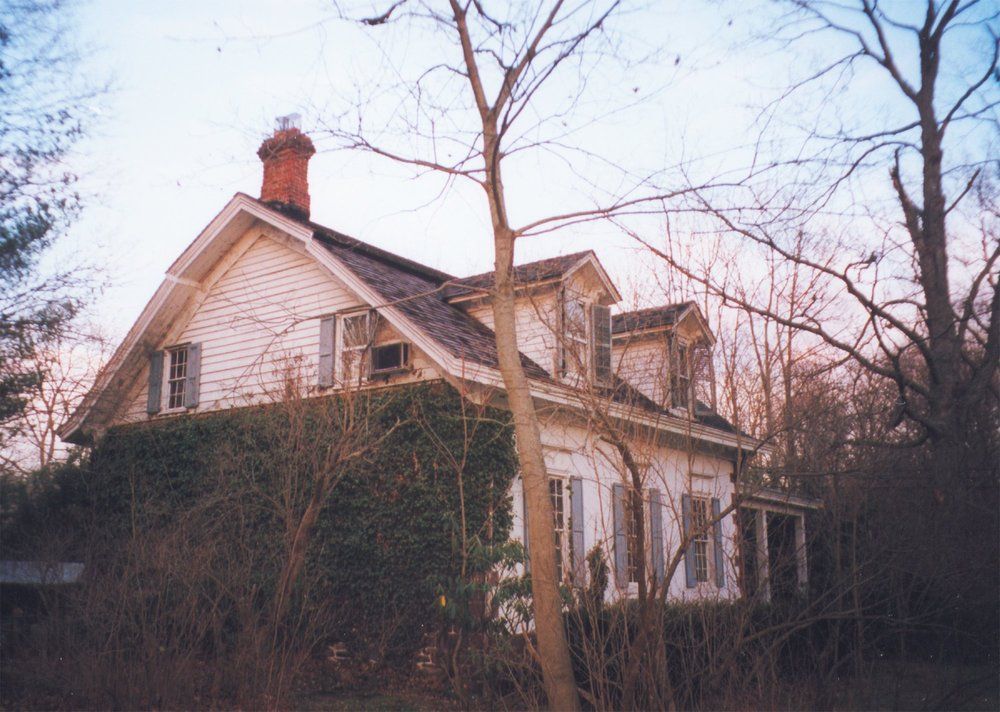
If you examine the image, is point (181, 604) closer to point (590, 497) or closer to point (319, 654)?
point (319, 654)

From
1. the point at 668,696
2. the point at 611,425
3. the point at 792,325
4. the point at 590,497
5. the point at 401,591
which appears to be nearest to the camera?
the point at 668,696

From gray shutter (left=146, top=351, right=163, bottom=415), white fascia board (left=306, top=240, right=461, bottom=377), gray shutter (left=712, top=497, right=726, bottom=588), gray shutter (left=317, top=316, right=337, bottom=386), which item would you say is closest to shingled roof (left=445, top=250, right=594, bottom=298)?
white fascia board (left=306, top=240, right=461, bottom=377)

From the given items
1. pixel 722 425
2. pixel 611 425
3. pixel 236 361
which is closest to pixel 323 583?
pixel 236 361

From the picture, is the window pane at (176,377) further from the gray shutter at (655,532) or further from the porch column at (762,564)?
the porch column at (762,564)

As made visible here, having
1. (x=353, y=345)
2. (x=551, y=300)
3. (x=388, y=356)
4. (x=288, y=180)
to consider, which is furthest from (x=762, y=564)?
(x=288, y=180)

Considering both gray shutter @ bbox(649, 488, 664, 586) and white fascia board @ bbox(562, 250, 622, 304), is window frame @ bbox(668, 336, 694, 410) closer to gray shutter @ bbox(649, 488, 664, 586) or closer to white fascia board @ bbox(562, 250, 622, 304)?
gray shutter @ bbox(649, 488, 664, 586)

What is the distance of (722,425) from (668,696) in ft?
40.6

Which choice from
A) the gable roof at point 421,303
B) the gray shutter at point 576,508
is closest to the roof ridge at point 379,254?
the gable roof at point 421,303

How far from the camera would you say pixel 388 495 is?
42.3ft

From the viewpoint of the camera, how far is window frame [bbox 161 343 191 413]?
16.6 meters

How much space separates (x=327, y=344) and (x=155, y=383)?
181 inches

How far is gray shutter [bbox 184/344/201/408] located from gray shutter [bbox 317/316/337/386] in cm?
319

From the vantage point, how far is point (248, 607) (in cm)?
929

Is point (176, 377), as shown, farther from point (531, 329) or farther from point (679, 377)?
point (679, 377)
